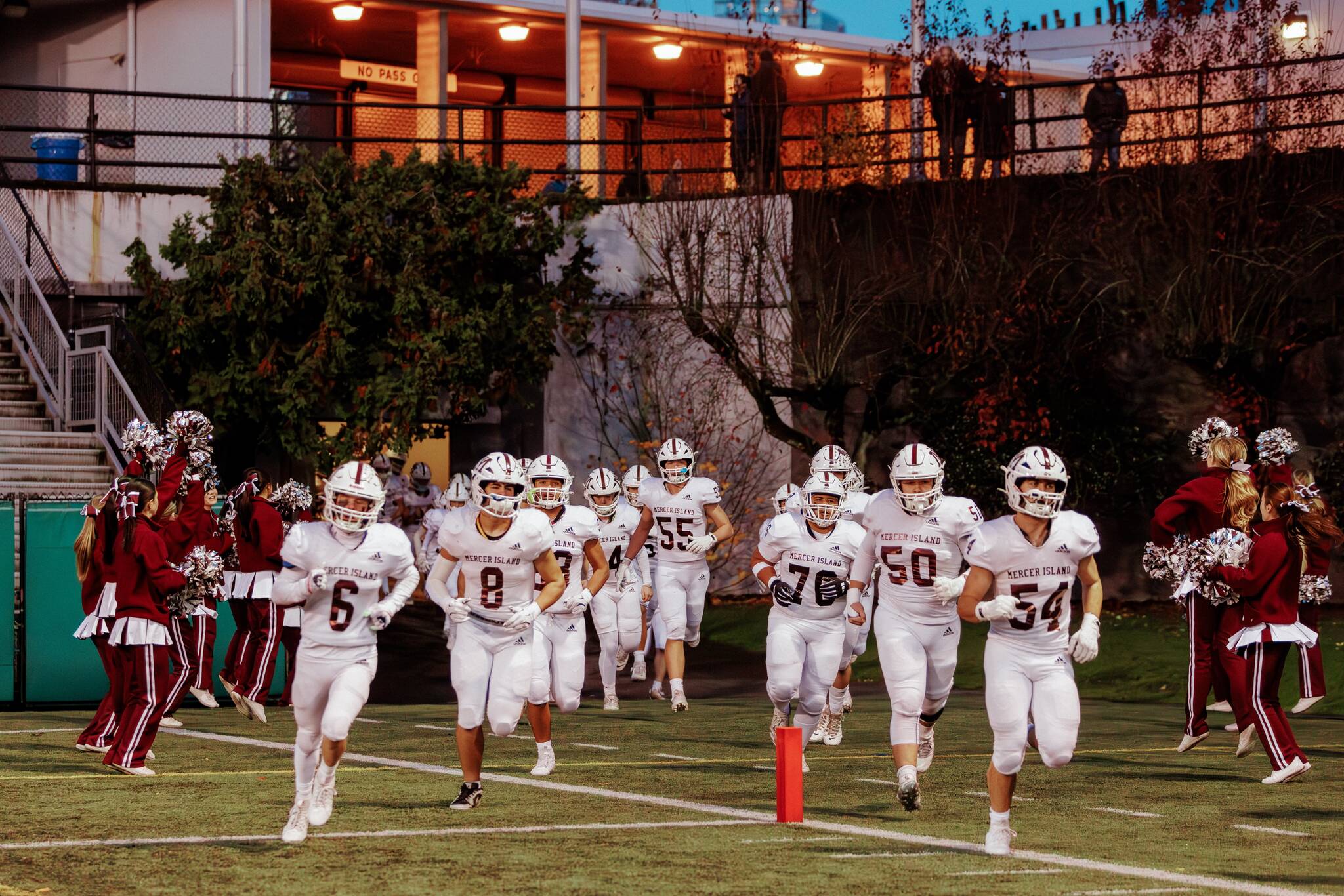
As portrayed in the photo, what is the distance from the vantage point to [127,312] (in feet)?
80.8

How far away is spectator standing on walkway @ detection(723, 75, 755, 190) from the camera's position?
82.0ft

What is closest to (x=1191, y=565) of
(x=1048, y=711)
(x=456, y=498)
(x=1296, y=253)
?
(x=1048, y=711)

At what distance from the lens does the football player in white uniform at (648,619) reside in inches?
687

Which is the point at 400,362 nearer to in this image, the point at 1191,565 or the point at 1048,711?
the point at 1191,565

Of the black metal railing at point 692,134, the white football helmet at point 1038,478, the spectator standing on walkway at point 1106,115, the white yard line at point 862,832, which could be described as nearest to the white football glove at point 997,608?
the white football helmet at point 1038,478

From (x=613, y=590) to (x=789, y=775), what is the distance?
294 inches

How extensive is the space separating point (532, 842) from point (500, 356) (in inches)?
614

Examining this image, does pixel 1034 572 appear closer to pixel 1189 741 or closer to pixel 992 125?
pixel 1189 741

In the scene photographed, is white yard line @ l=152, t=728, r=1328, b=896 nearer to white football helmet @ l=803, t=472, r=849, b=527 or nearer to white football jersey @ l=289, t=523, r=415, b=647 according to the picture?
white football jersey @ l=289, t=523, r=415, b=647

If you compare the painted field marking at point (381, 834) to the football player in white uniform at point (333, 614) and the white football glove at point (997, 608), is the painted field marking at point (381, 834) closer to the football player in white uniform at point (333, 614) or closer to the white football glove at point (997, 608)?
the football player in white uniform at point (333, 614)

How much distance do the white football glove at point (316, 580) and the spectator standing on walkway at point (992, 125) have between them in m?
16.1

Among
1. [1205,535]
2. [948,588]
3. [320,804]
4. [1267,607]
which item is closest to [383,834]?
[320,804]

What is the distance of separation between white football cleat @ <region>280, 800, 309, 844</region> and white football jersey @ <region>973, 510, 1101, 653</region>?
3.40m

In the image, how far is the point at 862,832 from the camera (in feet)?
31.9
